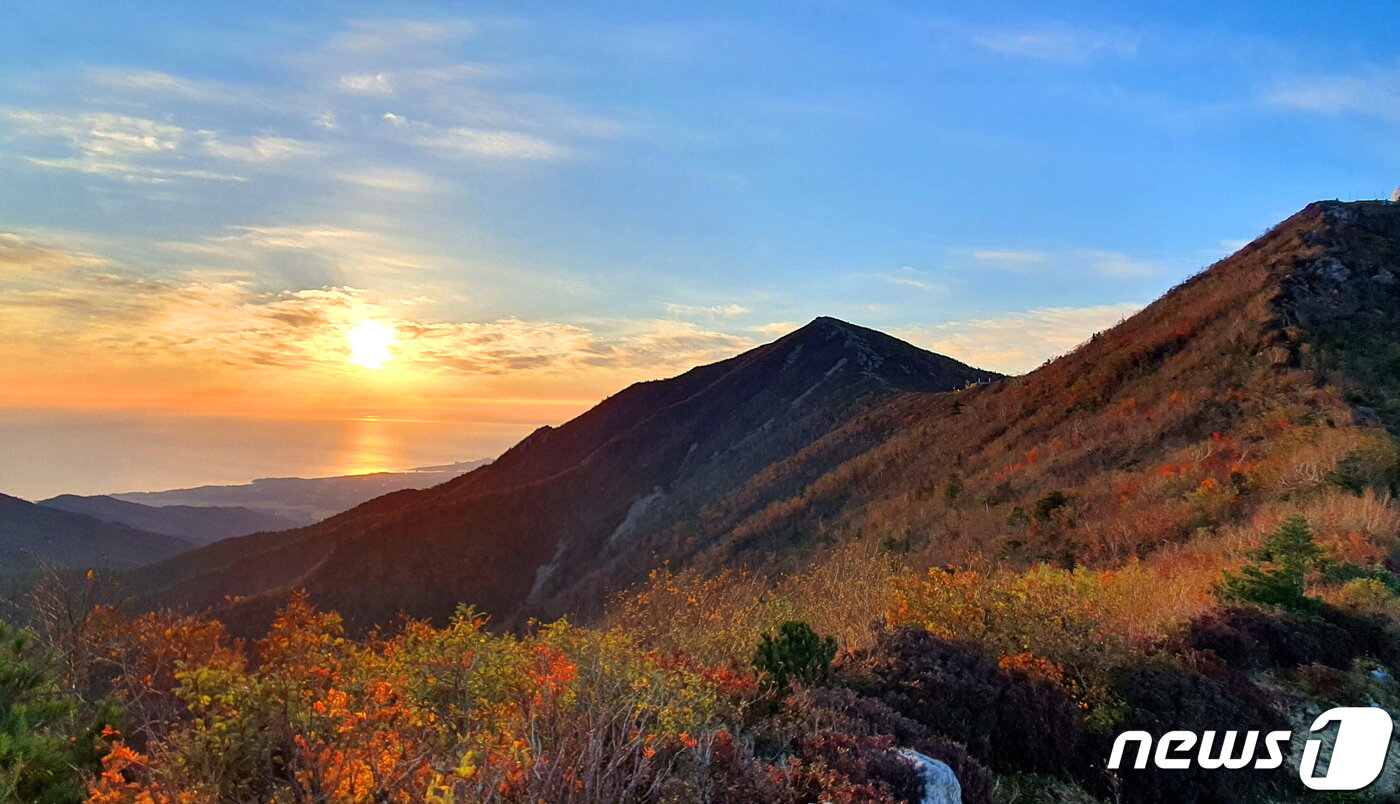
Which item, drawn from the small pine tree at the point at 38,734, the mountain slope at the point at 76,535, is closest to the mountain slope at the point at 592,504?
the small pine tree at the point at 38,734

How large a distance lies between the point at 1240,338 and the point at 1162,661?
899 inches

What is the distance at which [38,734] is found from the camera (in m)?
4.60

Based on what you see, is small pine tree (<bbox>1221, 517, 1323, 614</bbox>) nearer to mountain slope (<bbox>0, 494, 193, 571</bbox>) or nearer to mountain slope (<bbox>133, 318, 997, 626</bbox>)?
mountain slope (<bbox>133, 318, 997, 626</bbox>)

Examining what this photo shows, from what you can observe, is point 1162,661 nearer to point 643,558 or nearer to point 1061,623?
point 1061,623

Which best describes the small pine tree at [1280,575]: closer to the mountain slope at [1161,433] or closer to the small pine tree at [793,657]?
the mountain slope at [1161,433]

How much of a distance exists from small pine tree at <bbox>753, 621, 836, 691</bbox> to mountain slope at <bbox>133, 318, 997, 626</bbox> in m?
36.2

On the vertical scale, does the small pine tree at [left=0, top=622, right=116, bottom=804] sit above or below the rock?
above

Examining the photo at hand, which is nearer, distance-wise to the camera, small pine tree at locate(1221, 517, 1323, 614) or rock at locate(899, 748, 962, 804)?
rock at locate(899, 748, 962, 804)

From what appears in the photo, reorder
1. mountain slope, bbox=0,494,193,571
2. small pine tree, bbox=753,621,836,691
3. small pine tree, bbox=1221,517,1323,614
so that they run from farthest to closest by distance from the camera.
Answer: mountain slope, bbox=0,494,193,571 < small pine tree, bbox=1221,517,1323,614 < small pine tree, bbox=753,621,836,691

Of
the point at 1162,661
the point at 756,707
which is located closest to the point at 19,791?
the point at 756,707

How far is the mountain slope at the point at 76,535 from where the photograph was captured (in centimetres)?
11625

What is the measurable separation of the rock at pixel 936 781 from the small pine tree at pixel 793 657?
1055 mm

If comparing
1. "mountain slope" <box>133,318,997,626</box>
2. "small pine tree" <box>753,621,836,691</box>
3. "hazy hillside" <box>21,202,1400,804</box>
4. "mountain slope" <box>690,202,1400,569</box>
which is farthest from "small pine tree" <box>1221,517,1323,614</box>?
"mountain slope" <box>133,318,997,626</box>

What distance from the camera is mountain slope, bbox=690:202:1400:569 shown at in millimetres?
14078
